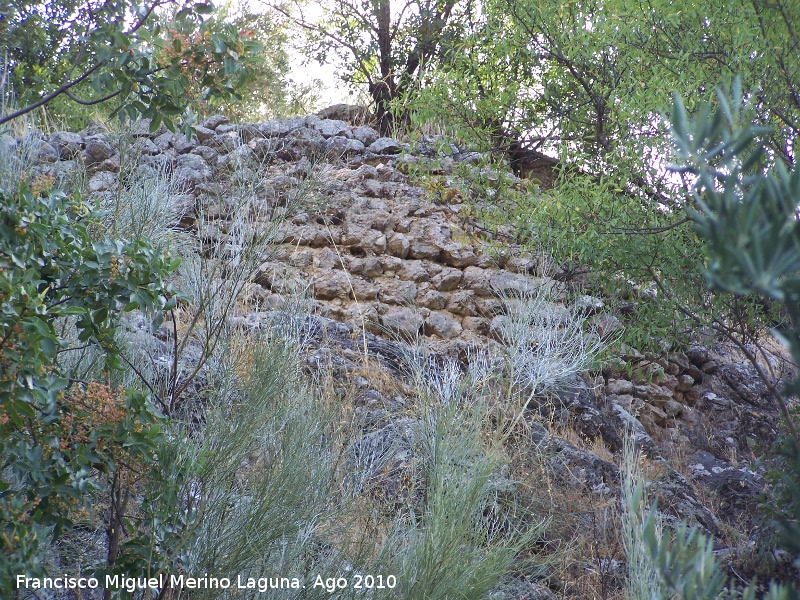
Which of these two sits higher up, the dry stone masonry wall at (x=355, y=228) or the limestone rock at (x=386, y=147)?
the limestone rock at (x=386, y=147)

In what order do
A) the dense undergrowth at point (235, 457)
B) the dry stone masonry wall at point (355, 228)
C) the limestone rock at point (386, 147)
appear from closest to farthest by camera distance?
the dense undergrowth at point (235, 457) < the dry stone masonry wall at point (355, 228) < the limestone rock at point (386, 147)

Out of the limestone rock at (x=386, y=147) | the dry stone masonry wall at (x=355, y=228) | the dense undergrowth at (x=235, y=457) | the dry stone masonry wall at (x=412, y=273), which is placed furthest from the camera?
the limestone rock at (x=386, y=147)

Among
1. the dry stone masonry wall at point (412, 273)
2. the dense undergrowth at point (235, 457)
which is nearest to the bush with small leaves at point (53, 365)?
the dense undergrowth at point (235, 457)

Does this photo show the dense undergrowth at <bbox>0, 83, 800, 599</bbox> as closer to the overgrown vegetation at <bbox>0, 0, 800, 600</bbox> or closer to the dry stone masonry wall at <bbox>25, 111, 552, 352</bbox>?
the overgrown vegetation at <bbox>0, 0, 800, 600</bbox>

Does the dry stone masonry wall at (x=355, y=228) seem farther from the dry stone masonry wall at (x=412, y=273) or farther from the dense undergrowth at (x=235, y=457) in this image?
the dense undergrowth at (x=235, y=457)

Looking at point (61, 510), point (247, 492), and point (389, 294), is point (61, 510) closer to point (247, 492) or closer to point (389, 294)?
point (247, 492)

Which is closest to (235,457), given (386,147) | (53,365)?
(53,365)

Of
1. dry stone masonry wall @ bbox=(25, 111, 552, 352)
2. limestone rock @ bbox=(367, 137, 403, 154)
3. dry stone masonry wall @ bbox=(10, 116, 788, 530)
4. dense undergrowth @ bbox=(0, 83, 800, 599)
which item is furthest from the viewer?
limestone rock @ bbox=(367, 137, 403, 154)

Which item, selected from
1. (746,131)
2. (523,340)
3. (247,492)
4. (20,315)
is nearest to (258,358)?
(247,492)

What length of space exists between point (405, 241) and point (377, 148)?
1760mm

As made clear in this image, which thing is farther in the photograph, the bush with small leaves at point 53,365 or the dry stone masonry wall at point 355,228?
the dry stone masonry wall at point 355,228

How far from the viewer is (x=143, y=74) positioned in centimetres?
252

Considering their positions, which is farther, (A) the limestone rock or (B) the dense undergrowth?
(A) the limestone rock

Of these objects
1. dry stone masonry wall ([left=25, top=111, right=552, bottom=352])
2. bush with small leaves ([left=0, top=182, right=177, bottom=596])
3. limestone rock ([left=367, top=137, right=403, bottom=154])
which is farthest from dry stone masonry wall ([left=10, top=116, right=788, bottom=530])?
bush with small leaves ([left=0, top=182, right=177, bottom=596])
